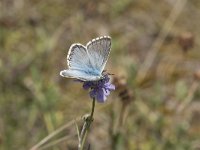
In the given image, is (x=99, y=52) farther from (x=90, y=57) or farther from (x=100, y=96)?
(x=100, y=96)

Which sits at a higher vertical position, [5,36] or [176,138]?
[5,36]

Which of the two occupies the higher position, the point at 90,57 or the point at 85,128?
the point at 90,57

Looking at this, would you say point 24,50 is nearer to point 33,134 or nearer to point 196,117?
point 33,134

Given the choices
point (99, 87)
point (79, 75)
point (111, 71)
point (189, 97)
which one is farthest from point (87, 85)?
point (111, 71)

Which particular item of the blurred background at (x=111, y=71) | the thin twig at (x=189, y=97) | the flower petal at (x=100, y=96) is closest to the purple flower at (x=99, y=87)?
the flower petal at (x=100, y=96)

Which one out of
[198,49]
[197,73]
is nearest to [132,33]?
[198,49]

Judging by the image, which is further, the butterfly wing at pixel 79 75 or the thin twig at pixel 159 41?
the thin twig at pixel 159 41

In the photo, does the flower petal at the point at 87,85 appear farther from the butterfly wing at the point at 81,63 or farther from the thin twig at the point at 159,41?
the thin twig at the point at 159,41
